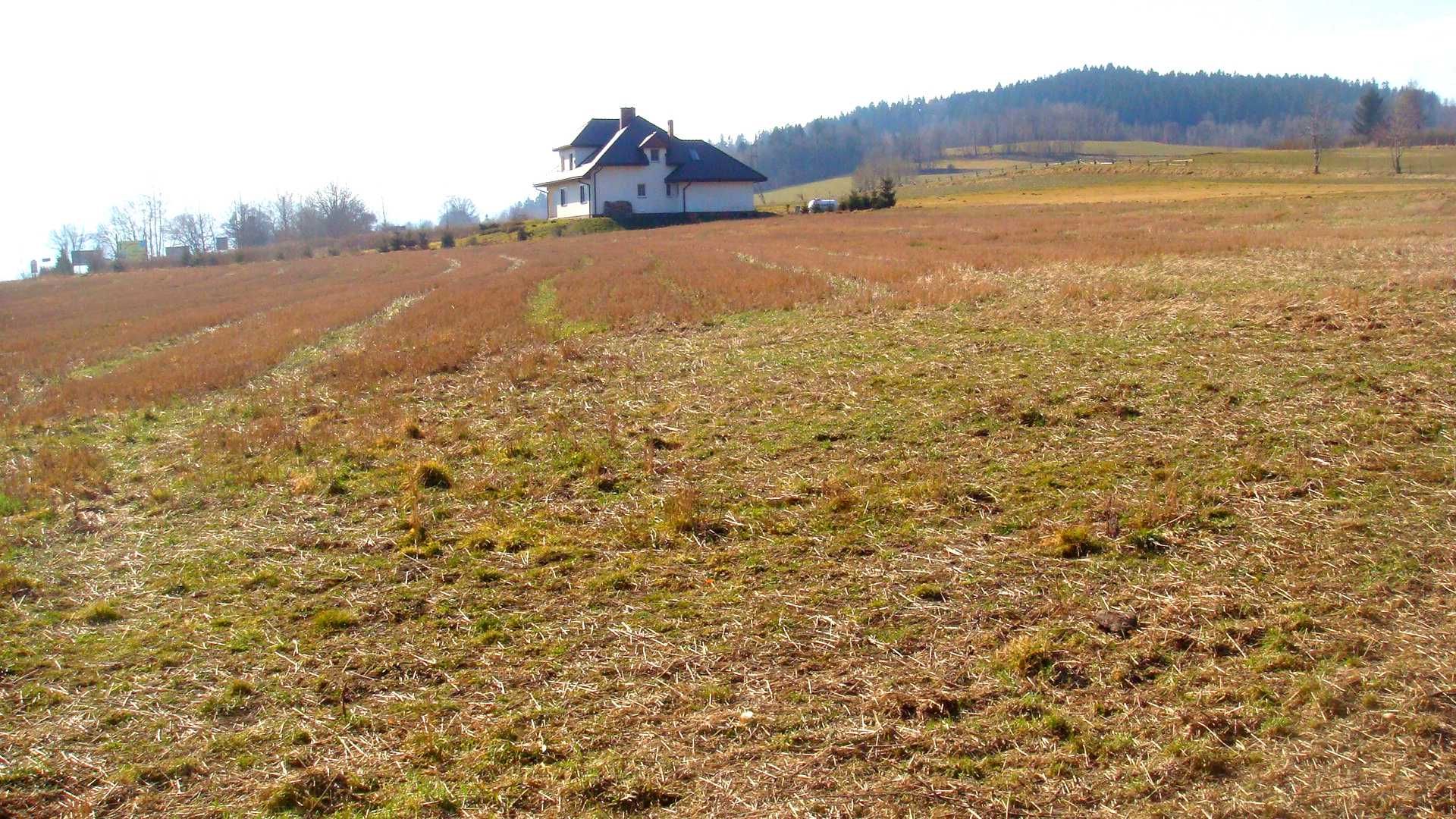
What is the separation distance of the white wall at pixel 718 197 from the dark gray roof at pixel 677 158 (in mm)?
714

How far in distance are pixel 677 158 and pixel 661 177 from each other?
1.96 meters

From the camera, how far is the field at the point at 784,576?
4.74 meters

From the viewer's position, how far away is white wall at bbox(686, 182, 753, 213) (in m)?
75.2

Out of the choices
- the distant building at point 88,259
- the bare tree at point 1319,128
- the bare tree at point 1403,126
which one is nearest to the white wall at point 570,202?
the distant building at point 88,259

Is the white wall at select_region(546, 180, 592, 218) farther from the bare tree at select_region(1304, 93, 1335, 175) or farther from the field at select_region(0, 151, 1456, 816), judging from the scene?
the field at select_region(0, 151, 1456, 816)

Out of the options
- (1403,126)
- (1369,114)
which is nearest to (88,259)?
(1403,126)

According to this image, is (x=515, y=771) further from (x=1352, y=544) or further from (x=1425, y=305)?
(x=1425, y=305)

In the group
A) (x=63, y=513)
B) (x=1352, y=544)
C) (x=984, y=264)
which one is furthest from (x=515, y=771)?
(x=984, y=264)

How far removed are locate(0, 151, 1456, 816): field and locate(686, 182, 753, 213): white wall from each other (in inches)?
2388

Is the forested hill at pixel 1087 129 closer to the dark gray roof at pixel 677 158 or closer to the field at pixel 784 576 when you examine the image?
the dark gray roof at pixel 677 158

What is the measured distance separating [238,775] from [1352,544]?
6657 mm

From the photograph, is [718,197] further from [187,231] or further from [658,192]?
[187,231]

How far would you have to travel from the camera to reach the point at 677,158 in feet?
248

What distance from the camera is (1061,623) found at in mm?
5875
